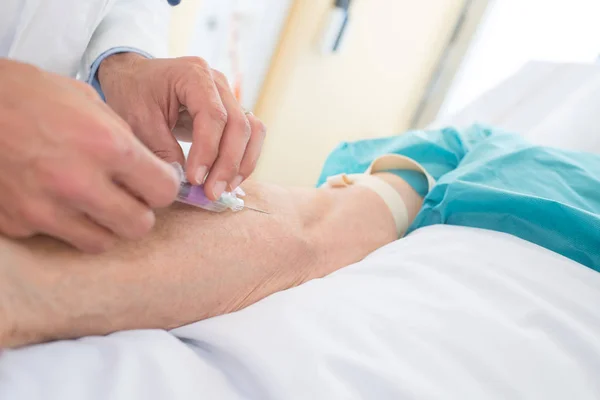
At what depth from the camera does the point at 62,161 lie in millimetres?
362

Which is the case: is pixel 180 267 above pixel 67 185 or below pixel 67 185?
below

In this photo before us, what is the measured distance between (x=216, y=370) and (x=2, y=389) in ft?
0.62

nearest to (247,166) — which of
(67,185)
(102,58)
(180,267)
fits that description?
(180,267)

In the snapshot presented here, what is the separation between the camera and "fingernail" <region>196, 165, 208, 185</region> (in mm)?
548

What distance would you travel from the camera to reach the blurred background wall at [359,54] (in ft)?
5.44

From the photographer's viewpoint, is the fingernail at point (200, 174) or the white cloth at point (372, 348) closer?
the white cloth at point (372, 348)

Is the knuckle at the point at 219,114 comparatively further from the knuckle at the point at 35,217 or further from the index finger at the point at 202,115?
the knuckle at the point at 35,217

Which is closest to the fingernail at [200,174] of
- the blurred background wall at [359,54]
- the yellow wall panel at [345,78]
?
the blurred background wall at [359,54]

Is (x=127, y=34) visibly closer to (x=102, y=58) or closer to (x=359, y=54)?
(x=102, y=58)

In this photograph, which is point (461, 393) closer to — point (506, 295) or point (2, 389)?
point (506, 295)

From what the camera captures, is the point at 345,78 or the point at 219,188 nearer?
the point at 219,188

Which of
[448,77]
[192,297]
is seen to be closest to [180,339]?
[192,297]

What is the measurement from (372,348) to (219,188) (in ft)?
0.89

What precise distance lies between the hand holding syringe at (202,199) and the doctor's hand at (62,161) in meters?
0.15
